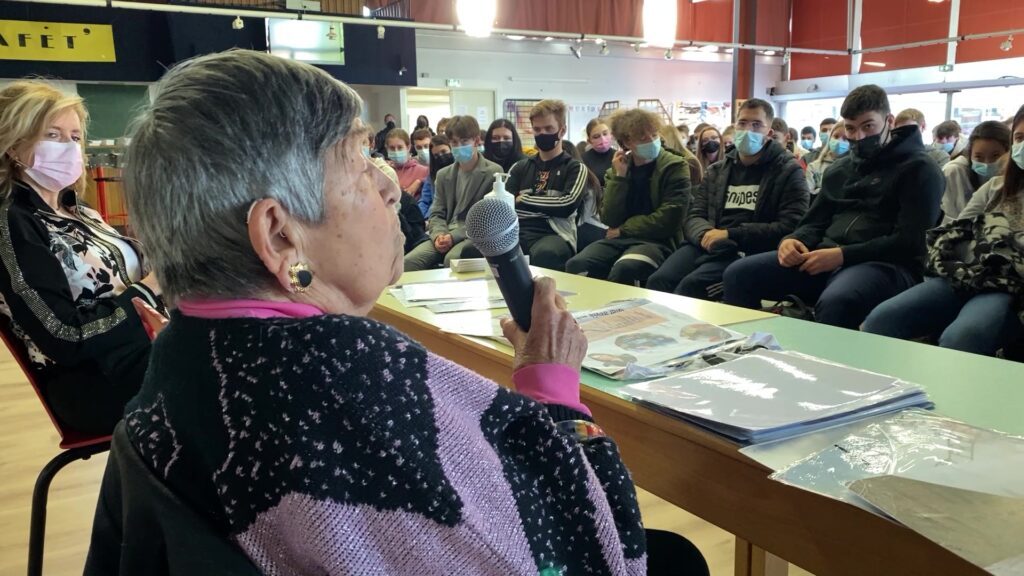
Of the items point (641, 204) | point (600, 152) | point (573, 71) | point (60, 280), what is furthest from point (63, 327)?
point (573, 71)

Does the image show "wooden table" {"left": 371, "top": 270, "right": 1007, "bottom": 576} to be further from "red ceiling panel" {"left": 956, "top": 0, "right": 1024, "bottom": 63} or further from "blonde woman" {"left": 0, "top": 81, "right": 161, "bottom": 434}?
"red ceiling panel" {"left": 956, "top": 0, "right": 1024, "bottom": 63}

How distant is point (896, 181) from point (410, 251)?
2436mm

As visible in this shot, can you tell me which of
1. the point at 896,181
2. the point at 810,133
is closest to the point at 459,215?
the point at 896,181

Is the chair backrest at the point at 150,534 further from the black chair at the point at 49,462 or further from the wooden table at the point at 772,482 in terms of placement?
the black chair at the point at 49,462

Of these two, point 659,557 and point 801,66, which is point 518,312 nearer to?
point 659,557

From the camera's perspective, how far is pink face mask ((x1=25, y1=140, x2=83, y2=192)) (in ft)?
5.82

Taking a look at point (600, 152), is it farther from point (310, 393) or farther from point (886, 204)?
point (310, 393)

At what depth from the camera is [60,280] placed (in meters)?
1.57

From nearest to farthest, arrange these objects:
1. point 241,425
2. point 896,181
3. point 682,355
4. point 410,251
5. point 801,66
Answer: point 241,425 → point 682,355 → point 896,181 → point 410,251 → point 801,66

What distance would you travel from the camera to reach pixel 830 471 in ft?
2.52

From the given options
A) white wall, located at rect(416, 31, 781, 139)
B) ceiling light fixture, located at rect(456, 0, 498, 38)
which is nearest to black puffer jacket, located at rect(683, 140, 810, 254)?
ceiling light fixture, located at rect(456, 0, 498, 38)

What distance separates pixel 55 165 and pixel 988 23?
10837 mm

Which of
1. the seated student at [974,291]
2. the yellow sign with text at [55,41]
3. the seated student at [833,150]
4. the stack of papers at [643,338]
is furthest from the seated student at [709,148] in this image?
the yellow sign with text at [55,41]

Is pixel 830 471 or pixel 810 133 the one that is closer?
pixel 830 471
